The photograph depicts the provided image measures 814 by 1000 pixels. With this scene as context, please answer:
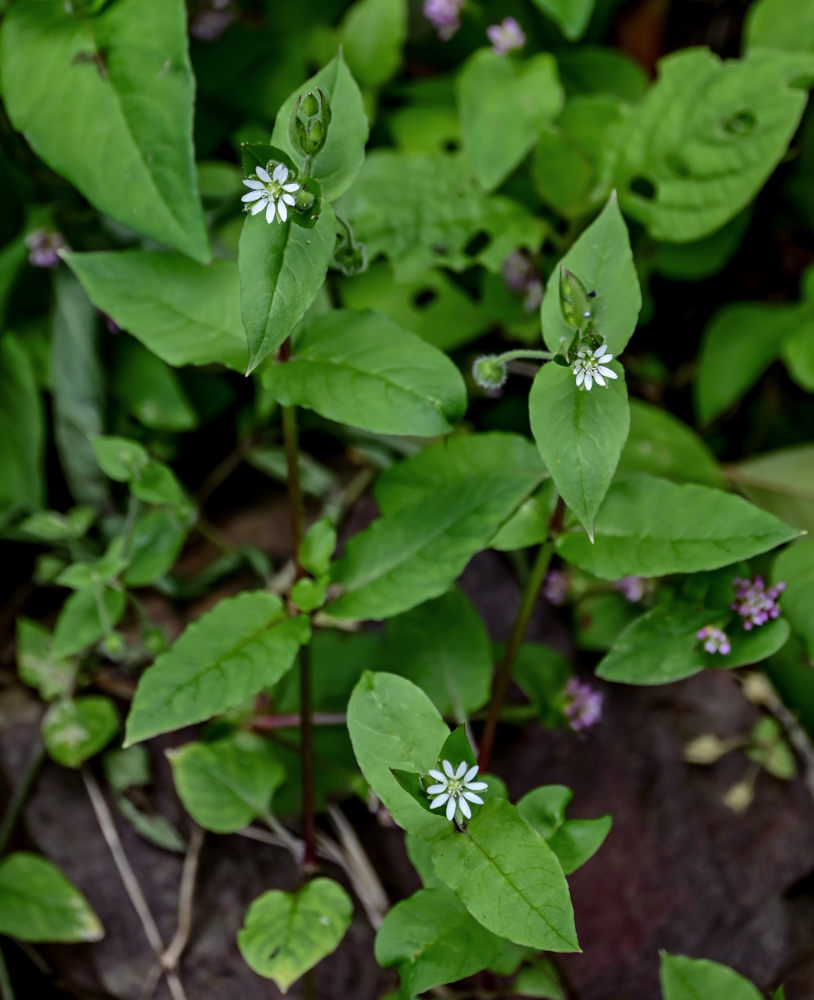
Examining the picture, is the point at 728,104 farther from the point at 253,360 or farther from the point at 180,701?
the point at 180,701

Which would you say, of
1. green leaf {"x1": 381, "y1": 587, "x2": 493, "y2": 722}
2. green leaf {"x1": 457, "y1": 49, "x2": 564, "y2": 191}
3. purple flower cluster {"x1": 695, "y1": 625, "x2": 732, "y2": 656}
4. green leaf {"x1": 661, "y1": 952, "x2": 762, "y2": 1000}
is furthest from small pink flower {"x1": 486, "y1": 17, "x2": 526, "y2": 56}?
green leaf {"x1": 661, "y1": 952, "x2": 762, "y2": 1000}

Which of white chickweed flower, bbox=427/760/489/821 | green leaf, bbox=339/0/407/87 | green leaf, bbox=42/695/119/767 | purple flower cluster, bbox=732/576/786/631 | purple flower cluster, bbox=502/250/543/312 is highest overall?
green leaf, bbox=339/0/407/87

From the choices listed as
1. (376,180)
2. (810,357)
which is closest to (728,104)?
(810,357)

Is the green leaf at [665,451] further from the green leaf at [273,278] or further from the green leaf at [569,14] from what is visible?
the green leaf at [273,278]

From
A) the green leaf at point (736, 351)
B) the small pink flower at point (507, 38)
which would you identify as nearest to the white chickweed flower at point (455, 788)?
the green leaf at point (736, 351)

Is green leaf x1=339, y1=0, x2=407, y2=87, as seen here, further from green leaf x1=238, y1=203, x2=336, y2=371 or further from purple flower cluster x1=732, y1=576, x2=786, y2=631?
purple flower cluster x1=732, y1=576, x2=786, y2=631
